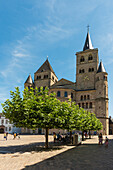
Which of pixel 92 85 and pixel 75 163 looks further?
pixel 92 85

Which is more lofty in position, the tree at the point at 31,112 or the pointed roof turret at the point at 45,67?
the pointed roof turret at the point at 45,67

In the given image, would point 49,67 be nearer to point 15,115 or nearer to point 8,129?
point 8,129

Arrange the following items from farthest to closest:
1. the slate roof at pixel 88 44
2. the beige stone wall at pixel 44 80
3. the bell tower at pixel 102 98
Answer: the slate roof at pixel 88 44 < the beige stone wall at pixel 44 80 < the bell tower at pixel 102 98

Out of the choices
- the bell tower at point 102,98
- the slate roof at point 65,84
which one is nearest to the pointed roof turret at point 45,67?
the slate roof at point 65,84

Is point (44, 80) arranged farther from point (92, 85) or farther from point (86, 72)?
point (92, 85)

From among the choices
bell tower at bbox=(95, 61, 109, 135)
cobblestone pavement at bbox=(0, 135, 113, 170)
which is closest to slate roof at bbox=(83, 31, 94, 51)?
bell tower at bbox=(95, 61, 109, 135)

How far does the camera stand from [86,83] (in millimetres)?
59656

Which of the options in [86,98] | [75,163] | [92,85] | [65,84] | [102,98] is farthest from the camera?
[65,84]

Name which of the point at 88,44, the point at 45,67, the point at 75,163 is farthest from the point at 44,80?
the point at 75,163

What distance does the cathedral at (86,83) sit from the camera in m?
54.3

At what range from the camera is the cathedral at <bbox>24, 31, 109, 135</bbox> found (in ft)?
178

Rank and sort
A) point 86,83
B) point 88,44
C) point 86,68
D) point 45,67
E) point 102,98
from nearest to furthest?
1. point 102,98
2. point 86,83
3. point 86,68
4. point 88,44
5. point 45,67

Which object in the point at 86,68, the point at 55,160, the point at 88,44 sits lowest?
the point at 55,160

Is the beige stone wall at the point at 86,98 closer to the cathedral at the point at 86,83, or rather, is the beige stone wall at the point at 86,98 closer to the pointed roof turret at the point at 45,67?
the cathedral at the point at 86,83
